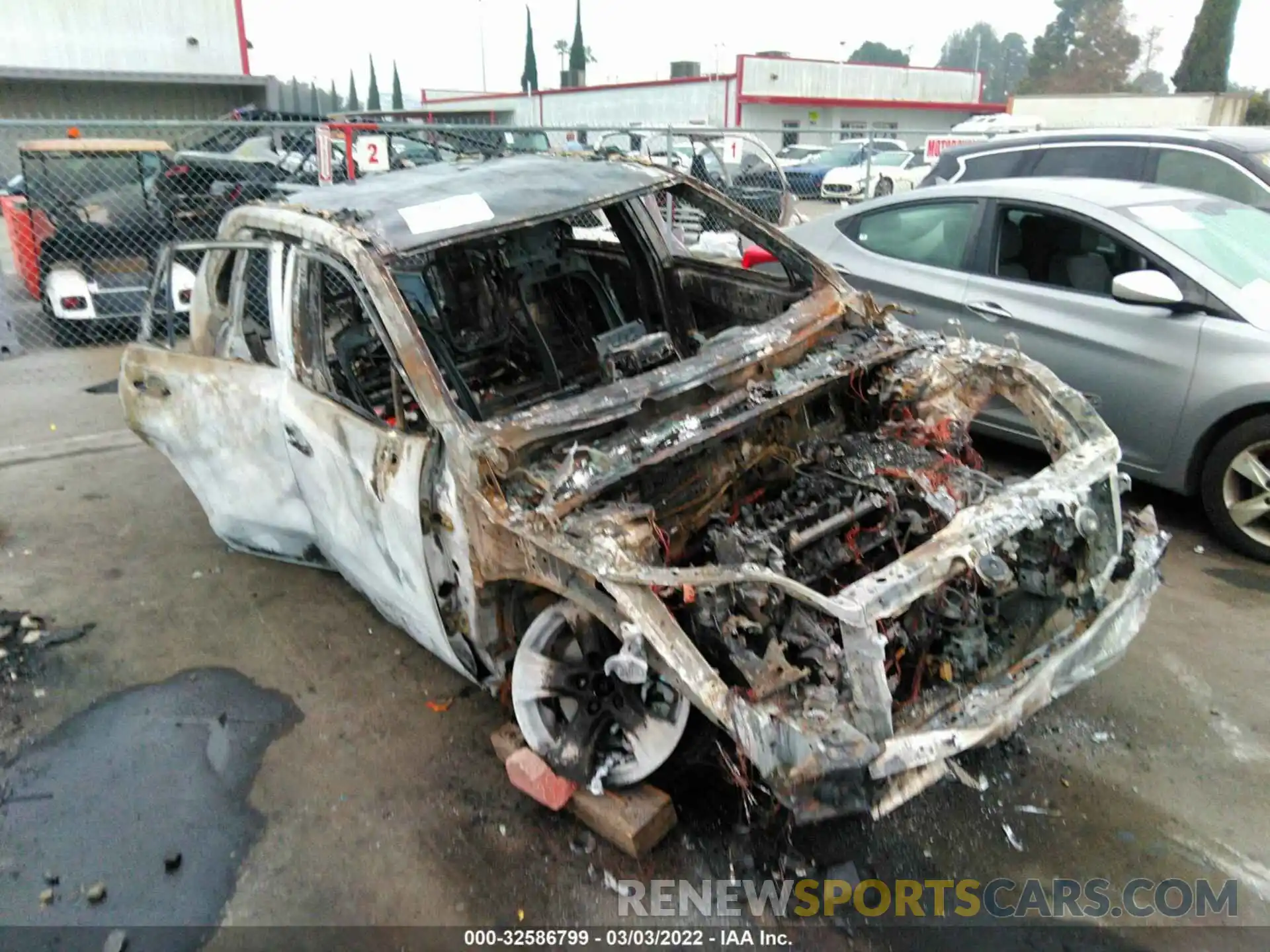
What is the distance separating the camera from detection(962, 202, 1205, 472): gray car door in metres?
4.29

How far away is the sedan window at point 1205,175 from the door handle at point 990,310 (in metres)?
2.81

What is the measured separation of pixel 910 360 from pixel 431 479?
2039mm

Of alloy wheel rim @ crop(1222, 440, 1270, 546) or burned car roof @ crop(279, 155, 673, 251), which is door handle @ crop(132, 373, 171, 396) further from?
alloy wheel rim @ crop(1222, 440, 1270, 546)

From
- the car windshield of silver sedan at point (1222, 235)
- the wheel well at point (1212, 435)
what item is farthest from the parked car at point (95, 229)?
the wheel well at point (1212, 435)

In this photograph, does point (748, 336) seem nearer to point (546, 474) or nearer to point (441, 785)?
point (546, 474)

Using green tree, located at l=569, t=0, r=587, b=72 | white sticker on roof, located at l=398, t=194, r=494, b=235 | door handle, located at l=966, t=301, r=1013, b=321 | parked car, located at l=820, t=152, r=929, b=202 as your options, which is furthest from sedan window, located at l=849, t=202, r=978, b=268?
green tree, located at l=569, t=0, r=587, b=72

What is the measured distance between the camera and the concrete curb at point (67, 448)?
6.07 metres

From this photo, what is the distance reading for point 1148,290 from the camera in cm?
415

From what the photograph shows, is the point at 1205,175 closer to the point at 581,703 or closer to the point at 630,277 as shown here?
the point at 630,277

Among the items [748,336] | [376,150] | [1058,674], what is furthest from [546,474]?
[376,150]

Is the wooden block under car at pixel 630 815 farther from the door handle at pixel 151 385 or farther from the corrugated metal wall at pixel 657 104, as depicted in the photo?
the corrugated metal wall at pixel 657 104

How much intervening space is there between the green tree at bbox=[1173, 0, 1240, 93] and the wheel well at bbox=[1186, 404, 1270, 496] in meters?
36.5

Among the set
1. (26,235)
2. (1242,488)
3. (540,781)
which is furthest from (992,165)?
(26,235)

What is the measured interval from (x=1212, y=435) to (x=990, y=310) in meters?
1.25
